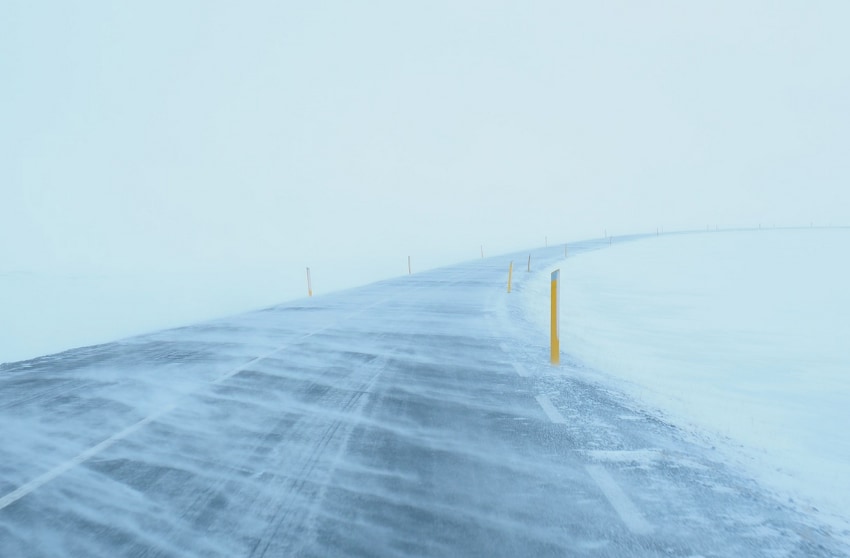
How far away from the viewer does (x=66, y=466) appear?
4.41 meters

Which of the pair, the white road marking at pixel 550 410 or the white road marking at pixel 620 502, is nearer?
the white road marking at pixel 620 502

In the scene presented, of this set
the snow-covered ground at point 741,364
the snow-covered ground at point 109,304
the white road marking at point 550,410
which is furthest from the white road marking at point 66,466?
the snow-covered ground at point 109,304

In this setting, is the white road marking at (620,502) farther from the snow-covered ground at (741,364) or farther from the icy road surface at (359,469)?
the snow-covered ground at (741,364)

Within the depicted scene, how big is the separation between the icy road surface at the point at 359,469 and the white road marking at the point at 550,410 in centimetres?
3

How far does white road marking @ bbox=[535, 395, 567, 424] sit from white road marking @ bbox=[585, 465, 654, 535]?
113 cm

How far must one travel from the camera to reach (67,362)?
8688 millimetres

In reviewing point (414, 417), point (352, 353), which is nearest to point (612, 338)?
point (352, 353)

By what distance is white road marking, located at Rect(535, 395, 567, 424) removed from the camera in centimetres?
532

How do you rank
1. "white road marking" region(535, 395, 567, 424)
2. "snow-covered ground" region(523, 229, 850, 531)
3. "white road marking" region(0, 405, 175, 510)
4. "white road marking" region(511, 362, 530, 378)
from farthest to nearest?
"white road marking" region(511, 362, 530, 378) < "white road marking" region(535, 395, 567, 424) < "snow-covered ground" region(523, 229, 850, 531) < "white road marking" region(0, 405, 175, 510)

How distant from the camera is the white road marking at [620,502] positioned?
3268 millimetres

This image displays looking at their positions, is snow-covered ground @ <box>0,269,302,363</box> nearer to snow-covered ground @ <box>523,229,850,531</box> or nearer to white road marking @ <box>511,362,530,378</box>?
white road marking @ <box>511,362,530,378</box>

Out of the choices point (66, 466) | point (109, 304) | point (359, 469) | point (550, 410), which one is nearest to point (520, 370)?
point (550, 410)

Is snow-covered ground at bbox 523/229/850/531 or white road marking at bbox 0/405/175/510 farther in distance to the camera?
snow-covered ground at bbox 523/229/850/531

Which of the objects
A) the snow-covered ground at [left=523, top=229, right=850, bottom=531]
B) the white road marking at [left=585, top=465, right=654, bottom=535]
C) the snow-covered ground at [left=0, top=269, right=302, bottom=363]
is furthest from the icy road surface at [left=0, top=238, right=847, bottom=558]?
the snow-covered ground at [left=0, top=269, right=302, bottom=363]
